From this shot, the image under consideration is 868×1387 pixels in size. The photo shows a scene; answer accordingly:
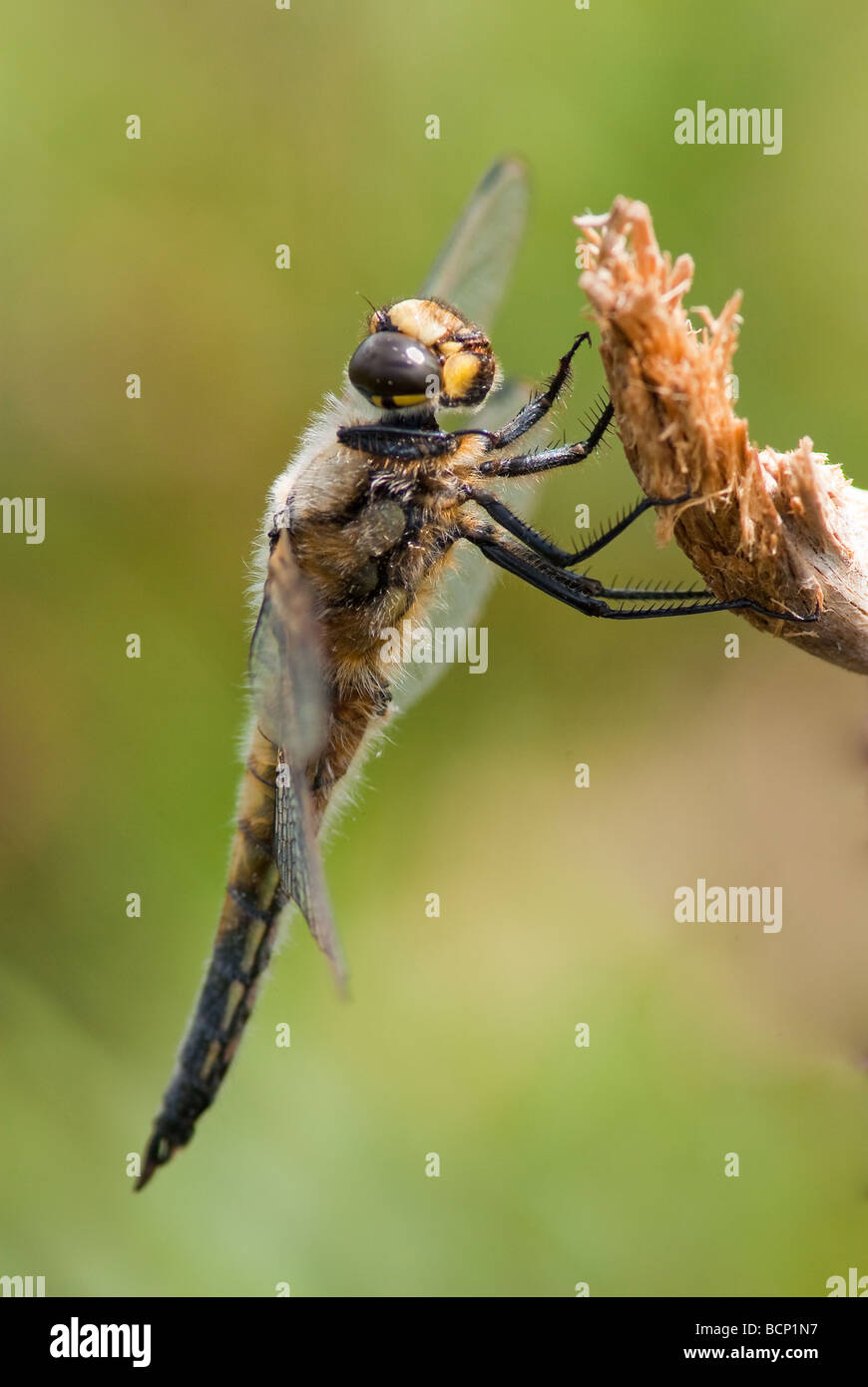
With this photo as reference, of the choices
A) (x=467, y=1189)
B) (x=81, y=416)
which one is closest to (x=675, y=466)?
(x=467, y=1189)

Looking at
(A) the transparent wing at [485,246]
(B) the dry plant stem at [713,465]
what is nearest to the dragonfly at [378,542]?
(B) the dry plant stem at [713,465]

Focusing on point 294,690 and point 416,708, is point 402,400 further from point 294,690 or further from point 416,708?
point 416,708

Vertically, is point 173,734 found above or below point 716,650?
below

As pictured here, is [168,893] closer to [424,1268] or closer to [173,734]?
[173,734]

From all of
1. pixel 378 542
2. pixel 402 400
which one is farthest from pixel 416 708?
pixel 402 400

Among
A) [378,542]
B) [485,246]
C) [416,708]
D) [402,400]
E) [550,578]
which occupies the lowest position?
[416,708]
